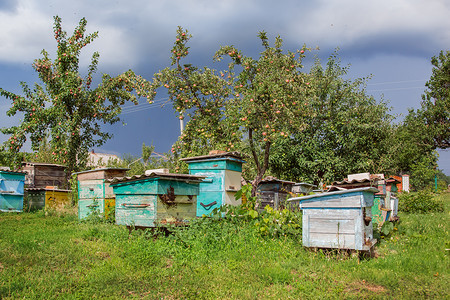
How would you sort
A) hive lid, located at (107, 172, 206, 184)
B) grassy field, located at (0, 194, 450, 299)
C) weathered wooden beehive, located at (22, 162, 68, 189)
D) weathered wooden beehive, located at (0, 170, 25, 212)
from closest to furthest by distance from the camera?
grassy field, located at (0, 194, 450, 299), hive lid, located at (107, 172, 206, 184), weathered wooden beehive, located at (0, 170, 25, 212), weathered wooden beehive, located at (22, 162, 68, 189)

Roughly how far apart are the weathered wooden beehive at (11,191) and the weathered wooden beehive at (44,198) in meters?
1.02

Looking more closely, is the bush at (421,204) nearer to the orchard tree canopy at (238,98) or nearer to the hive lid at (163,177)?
the orchard tree canopy at (238,98)

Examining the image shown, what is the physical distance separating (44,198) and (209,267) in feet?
39.9

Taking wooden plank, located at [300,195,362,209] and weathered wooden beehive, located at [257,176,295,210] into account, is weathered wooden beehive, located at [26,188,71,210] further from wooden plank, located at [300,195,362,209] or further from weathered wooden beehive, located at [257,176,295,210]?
wooden plank, located at [300,195,362,209]

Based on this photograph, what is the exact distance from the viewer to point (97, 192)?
1102 centimetres

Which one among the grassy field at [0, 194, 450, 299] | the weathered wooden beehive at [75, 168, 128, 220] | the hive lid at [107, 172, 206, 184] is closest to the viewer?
the grassy field at [0, 194, 450, 299]

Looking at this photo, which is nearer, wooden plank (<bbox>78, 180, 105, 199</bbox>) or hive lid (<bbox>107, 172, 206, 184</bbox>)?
hive lid (<bbox>107, 172, 206, 184</bbox>)

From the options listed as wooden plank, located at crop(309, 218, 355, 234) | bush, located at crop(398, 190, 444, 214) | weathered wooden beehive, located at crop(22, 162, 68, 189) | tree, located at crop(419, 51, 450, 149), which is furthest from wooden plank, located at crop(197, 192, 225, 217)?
tree, located at crop(419, 51, 450, 149)

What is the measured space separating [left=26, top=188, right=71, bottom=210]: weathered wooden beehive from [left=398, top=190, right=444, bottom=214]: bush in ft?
48.2

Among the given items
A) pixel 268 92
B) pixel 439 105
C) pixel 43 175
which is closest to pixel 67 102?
pixel 43 175

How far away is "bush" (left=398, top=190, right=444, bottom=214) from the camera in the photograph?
1473cm

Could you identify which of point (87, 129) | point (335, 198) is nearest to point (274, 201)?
point (335, 198)

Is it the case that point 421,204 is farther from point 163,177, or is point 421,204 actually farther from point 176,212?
point 163,177

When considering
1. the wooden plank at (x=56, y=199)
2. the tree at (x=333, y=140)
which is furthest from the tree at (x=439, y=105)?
the wooden plank at (x=56, y=199)
